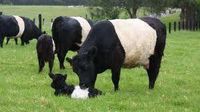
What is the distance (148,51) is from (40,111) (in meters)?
4.09

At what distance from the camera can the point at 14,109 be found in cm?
1091

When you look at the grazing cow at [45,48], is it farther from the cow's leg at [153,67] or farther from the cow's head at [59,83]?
the cow's head at [59,83]

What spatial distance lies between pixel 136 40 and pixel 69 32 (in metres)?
5.09

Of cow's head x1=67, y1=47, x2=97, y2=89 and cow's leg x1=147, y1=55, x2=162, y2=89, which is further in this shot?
cow's leg x1=147, y1=55, x2=162, y2=89

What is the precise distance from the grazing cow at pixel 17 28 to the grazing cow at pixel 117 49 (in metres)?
14.9

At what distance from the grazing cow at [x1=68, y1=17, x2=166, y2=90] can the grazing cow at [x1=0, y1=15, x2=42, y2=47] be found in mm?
14868

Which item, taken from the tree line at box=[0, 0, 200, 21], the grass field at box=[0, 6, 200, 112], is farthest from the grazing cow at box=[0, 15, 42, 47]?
the tree line at box=[0, 0, 200, 21]

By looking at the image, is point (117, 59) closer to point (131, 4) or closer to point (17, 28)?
point (17, 28)

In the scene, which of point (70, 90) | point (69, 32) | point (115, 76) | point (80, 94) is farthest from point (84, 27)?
point (80, 94)

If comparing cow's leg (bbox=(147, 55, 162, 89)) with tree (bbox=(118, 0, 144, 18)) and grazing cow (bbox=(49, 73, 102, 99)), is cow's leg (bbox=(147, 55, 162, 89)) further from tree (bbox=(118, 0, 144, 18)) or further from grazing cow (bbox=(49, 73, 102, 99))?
tree (bbox=(118, 0, 144, 18))

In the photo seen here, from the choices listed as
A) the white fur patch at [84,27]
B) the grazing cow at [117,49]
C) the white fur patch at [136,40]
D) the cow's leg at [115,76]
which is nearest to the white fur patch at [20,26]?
the white fur patch at [84,27]

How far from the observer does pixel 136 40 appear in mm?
13578

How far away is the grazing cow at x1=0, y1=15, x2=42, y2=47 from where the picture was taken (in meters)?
28.3

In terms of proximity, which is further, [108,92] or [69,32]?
[69,32]
